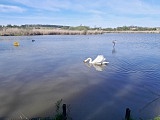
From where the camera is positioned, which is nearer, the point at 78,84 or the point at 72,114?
the point at 72,114

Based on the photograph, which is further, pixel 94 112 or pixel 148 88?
pixel 148 88

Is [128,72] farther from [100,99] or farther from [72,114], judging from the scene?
[72,114]

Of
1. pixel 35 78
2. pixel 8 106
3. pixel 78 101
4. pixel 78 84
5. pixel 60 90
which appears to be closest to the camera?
pixel 8 106

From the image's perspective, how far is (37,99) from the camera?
11641 millimetres

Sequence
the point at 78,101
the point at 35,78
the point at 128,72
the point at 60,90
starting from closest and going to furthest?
the point at 78,101
the point at 60,90
the point at 35,78
the point at 128,72

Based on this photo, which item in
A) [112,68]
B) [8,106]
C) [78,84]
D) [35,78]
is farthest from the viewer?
[112,68]

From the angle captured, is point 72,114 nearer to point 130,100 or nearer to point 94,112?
point 94,112

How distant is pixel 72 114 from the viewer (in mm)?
9727

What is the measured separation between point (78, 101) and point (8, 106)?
131 inches

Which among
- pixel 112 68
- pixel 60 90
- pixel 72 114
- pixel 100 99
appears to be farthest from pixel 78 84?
pixel 112 68

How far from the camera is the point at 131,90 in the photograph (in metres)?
13.4

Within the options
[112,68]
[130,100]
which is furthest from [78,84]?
[112,68]

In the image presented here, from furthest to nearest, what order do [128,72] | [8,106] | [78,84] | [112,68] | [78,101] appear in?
[112,68] → [128,72] → [78,84] → [78,101] → [8,106]

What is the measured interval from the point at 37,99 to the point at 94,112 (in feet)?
10.8
